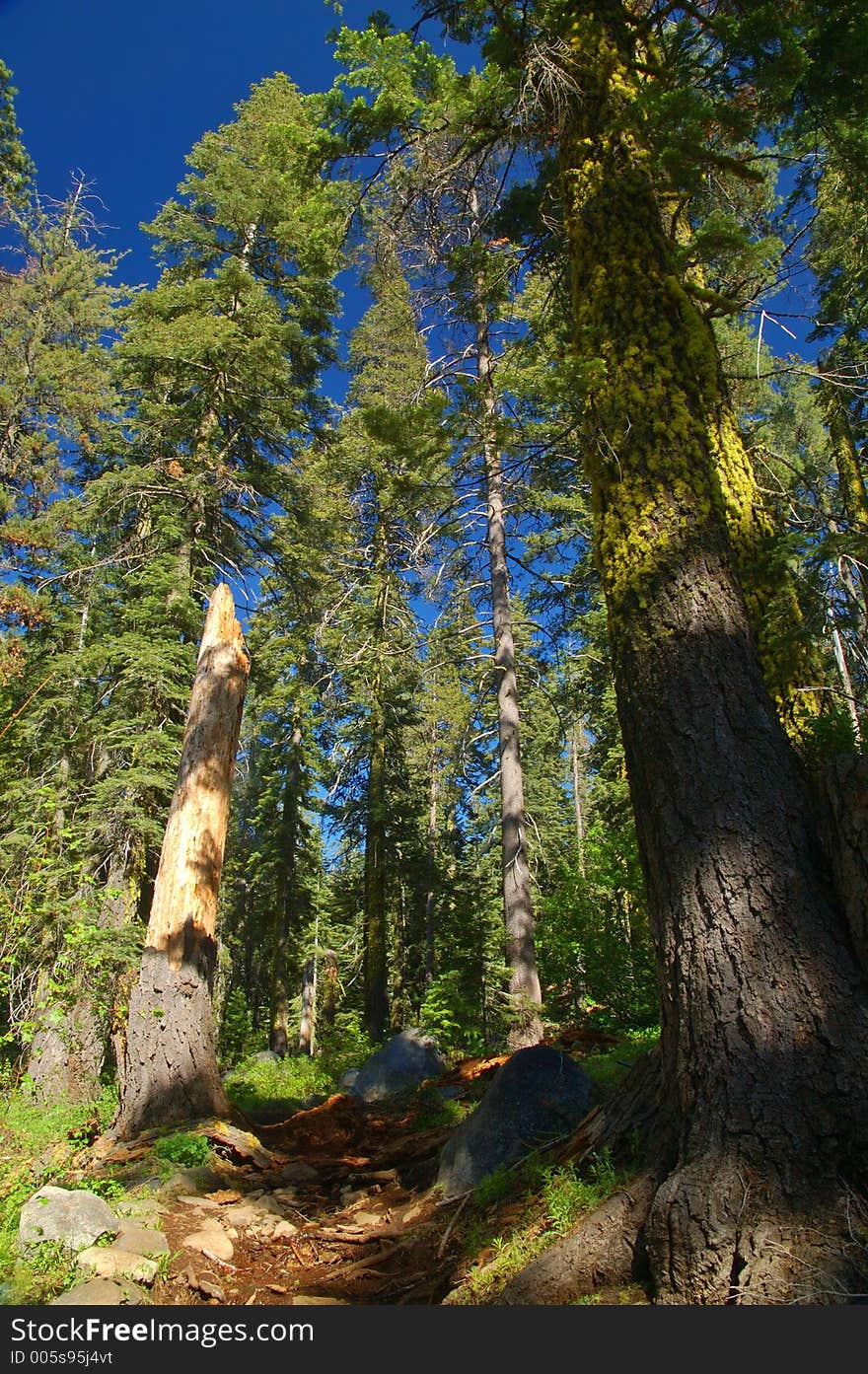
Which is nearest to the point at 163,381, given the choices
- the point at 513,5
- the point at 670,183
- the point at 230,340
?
the point at 230,340

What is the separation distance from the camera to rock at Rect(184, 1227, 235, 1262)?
4035 millimetres

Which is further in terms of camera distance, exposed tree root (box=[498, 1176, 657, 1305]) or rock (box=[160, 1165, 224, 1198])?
rock (box=[160, 1165, 224, 1198])

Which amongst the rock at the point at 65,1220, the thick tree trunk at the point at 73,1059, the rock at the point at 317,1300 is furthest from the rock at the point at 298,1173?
the thick tree trunk at the point at 73,1059

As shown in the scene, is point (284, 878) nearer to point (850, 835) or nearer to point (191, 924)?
point (191, 924)

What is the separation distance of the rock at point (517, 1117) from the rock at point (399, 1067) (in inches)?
172

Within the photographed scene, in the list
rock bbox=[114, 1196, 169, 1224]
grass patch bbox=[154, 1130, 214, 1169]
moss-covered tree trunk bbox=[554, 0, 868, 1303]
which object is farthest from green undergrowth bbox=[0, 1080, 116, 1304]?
moss-covered tree trunk bbox=[554, 0, 868, 1303]

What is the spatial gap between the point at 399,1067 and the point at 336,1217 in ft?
14.6

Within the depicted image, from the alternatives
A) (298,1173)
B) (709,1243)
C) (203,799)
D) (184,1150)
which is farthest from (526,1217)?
(203,799)

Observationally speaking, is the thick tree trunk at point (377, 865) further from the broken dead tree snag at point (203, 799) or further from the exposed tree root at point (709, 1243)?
the exposed tree root at point (709, 1243)

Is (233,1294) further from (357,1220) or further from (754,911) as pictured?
(754,911)

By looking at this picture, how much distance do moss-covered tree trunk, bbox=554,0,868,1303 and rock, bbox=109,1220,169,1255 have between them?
273 centimetres

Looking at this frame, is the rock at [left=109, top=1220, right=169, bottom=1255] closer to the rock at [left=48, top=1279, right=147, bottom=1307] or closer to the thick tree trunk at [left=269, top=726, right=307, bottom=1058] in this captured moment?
the rock at [left=48, top=1279, right=147, bottom=1307]

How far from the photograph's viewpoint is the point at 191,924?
23.8 feet

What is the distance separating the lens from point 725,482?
382 centimetres
